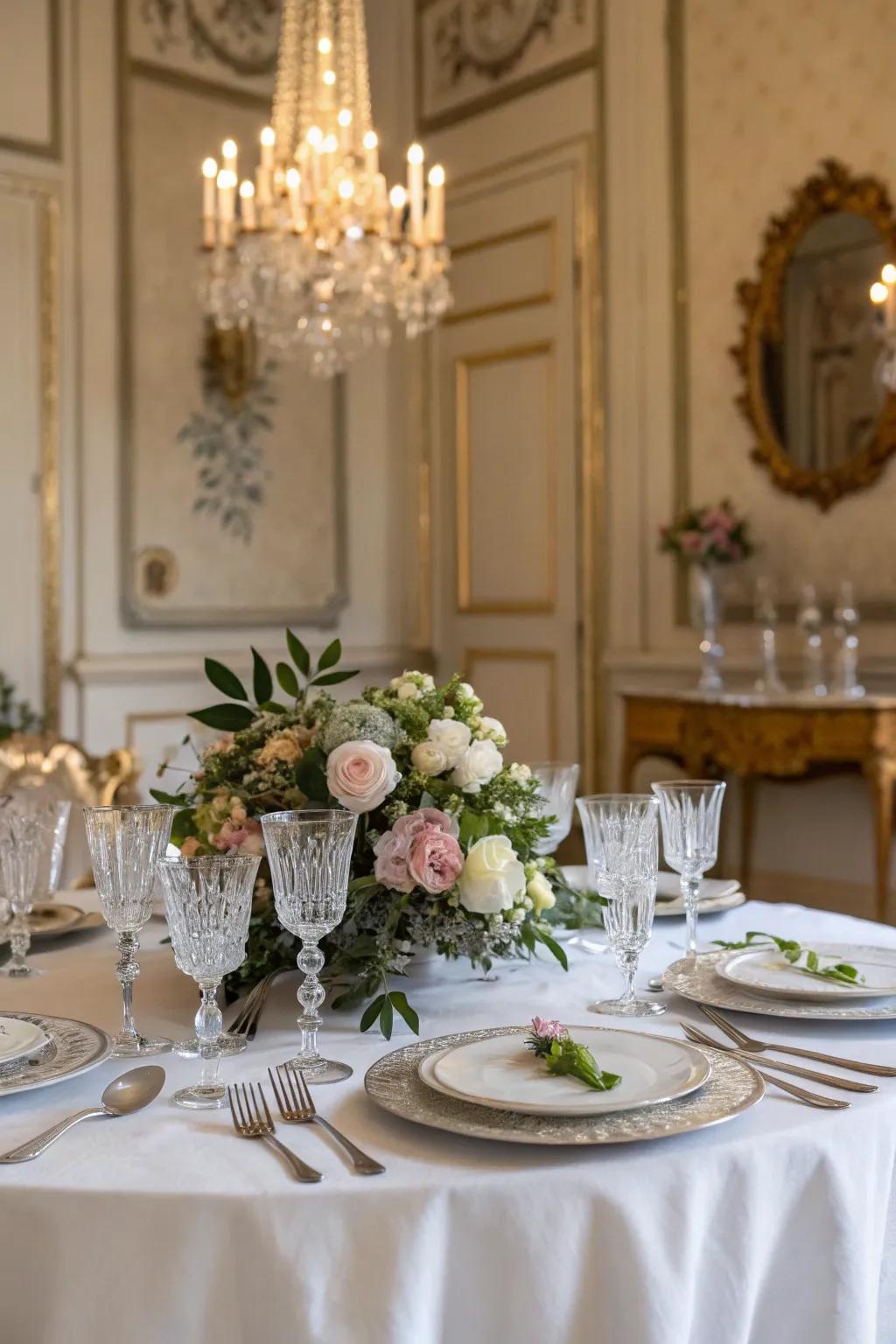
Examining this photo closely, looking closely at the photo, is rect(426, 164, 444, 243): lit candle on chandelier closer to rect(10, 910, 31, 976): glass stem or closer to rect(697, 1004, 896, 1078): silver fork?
rect(10, 910, 31, 976): glass stem

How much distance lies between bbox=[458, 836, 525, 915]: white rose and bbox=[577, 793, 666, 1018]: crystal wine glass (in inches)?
3.4

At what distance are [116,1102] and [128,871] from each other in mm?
225

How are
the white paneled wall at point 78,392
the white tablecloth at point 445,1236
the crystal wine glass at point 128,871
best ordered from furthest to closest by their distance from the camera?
the white paneled wall at point 78,392 < the crystal wine glass at point 128,871 < the white tablecloth at point 445,1236

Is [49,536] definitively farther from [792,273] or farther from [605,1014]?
[605,1014]

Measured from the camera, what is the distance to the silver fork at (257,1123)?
966mm

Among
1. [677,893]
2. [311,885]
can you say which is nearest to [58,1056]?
[311,885]

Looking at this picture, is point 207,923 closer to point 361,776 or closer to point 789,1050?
point 361,776

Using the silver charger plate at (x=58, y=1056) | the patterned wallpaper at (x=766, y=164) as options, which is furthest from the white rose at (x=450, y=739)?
the patterned wallpaper at (x=766, y=164)

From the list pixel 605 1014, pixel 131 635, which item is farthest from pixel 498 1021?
pixel 131 635

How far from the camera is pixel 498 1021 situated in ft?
4.45

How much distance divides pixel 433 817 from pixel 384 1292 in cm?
52

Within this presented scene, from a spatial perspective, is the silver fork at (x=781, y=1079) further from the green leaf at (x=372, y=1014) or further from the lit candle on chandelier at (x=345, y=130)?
the lit candle on chandelier at (x=345, y=130)

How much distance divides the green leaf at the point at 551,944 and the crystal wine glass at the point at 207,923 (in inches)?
13.9

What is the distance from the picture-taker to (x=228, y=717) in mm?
1597
